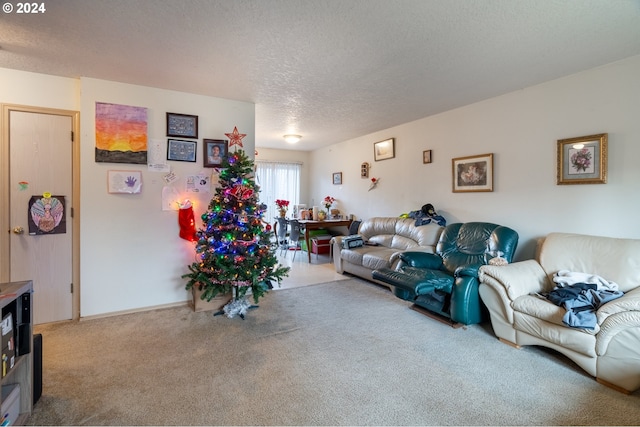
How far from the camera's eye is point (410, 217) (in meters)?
4.59

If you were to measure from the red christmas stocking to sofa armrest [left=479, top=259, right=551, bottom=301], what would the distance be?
311cm

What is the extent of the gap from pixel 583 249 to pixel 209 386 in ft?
10.8

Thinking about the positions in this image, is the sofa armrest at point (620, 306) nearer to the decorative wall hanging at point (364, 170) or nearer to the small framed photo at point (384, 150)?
the small framed photo at point (384, 150)

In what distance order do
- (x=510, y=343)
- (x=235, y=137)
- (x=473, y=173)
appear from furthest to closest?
1. (x=473, y=173)
2. (x=235, y=137)
3. (x=510, y=343)

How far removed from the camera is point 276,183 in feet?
23.4

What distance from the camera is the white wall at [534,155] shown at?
8.61 feet

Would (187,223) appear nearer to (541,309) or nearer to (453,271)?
(453,271)

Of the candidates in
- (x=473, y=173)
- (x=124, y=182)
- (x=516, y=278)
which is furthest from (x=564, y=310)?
(x=124, y=182)

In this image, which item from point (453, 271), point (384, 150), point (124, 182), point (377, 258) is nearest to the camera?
point (124, 182)

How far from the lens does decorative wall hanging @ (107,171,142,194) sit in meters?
3.12

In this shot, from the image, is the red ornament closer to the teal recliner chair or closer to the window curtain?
the teal recliner chair

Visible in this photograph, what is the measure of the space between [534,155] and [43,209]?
5.23m

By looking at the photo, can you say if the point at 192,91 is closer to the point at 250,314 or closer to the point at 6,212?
the point at 6,212

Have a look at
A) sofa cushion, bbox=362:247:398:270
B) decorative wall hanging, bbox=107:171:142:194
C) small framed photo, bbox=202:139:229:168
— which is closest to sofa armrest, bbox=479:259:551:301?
sofa cushion, bbox=362:247:398:270
